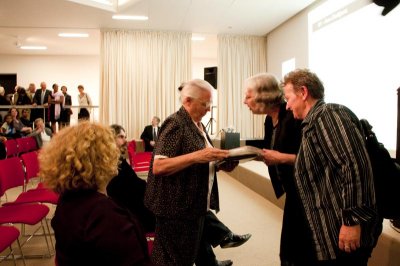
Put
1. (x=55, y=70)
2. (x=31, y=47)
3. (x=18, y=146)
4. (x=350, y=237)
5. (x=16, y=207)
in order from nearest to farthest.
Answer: (x=350, y=237) < (x=16, y=207) < (x=18, y=146) < (x=31, y=47) < (x=55, y=70)

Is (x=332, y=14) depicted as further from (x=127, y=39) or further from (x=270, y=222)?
(x=127, y=39)

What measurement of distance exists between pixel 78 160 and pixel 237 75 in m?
9.19

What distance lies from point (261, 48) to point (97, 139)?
9576 millimetres

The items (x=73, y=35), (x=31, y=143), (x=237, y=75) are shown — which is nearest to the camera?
(x=31, y=143)

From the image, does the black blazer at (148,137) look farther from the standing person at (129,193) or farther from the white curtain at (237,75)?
the standing person at (129,193)

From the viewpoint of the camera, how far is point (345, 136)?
4.34 ft

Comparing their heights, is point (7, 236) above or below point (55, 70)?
below

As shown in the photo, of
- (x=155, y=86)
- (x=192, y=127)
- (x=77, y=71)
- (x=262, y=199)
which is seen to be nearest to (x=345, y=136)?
(x=192, y=127)

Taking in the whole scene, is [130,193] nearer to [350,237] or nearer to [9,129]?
[350,237]

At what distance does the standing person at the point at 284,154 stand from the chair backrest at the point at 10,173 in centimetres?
244

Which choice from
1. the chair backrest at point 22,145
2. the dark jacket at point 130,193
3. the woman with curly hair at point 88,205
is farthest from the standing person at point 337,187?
the chair backrest at point 22,145

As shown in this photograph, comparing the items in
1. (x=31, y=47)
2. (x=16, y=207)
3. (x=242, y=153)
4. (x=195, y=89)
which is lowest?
(x=16, y=207)

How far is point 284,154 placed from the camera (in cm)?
183

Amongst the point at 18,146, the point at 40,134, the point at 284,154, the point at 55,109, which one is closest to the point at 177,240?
the point at 284,154
